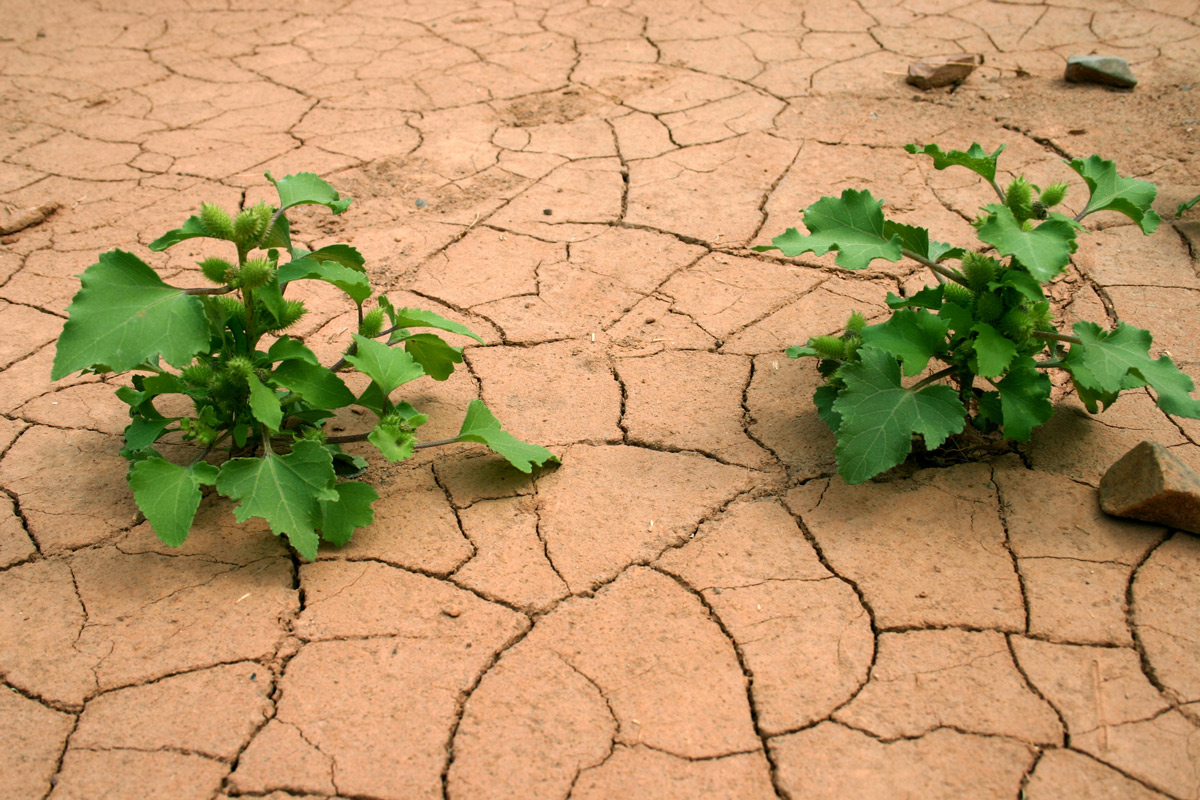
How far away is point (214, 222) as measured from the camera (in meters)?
2.15

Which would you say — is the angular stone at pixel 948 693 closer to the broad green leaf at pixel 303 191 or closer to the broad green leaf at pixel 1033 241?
the broad green leaf at pixel 1033 241

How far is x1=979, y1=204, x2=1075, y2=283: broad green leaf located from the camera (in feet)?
6.87

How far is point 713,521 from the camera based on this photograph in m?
2.36

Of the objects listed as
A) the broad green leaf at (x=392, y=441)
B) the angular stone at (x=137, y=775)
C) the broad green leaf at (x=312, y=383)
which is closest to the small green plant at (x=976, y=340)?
the broad green leaf at (x=392, y=441)

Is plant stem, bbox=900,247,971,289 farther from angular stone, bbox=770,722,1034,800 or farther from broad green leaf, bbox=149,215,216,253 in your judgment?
broad green leaf, bbox=149,215,216,253

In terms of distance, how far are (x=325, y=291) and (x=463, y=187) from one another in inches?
34.8

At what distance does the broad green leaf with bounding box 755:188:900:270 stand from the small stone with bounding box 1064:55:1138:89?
9.41 feet

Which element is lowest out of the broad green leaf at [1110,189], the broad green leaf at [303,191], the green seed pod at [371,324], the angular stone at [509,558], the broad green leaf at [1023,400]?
the angular stone at [509,558]

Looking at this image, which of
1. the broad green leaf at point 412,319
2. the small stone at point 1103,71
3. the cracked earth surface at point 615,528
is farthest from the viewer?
the small stone at point 1103,71

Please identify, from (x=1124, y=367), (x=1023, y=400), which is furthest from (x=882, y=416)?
(x=1124, y=367)

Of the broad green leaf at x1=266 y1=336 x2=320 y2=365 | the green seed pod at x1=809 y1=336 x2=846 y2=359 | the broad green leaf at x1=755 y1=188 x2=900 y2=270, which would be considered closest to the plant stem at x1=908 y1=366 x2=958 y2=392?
the green seed pod at x1=809 y1=336 x2=846 y2=359

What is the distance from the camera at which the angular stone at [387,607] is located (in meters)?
2.08

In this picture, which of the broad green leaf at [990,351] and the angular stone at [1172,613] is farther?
the broad green leaf at [990,351]

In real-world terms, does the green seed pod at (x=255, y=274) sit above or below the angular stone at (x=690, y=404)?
above
